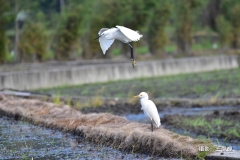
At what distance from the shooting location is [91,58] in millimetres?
43094

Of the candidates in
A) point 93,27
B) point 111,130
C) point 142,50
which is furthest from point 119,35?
point 142,50

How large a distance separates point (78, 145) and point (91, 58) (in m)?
31.9

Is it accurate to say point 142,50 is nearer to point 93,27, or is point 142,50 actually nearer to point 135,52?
point 135,52

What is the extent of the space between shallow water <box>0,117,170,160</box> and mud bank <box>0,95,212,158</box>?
176 mm

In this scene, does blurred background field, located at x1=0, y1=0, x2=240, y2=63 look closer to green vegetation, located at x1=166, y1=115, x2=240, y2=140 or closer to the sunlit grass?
green vegetation, located at x1=166, y1=115, x2=240, y2=140

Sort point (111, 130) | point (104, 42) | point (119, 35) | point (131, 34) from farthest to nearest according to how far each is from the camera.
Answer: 1. point (104, 42)
2. point (119, 35)
3. point (111, 130)
4. point (131, 34)

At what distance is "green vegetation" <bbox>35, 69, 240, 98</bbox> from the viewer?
23.0 metres

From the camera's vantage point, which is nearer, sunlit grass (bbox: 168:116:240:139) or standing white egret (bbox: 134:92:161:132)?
standing white egret (bbox: 134:92:161:132)

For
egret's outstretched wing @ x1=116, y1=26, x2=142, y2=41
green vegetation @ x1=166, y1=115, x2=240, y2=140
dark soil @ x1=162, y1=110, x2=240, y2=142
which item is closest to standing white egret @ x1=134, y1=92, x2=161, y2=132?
egret's outstretched wing @ x1=116, y1=26, x2=142, y2=41

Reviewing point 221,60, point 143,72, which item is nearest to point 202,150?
point 143,72

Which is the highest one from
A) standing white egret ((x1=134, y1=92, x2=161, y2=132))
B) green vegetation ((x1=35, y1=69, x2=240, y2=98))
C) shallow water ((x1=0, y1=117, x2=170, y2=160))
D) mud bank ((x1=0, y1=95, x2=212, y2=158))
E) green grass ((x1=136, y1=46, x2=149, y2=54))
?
green grass ((x1=136, y1=46, x2=149, y2=54))

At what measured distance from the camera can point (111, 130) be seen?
11.3 meters

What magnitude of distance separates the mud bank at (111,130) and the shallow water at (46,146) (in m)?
0.18

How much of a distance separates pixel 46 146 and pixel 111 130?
4.32 ft
